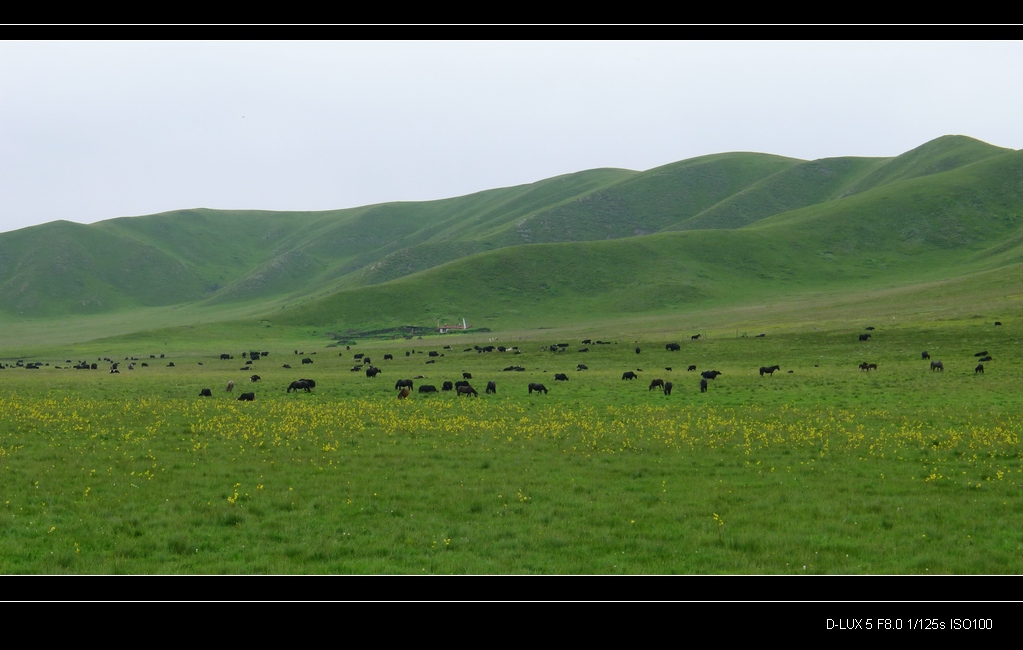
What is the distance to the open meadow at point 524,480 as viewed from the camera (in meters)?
12.0

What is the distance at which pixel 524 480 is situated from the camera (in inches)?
704

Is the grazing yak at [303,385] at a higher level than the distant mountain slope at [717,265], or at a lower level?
lower

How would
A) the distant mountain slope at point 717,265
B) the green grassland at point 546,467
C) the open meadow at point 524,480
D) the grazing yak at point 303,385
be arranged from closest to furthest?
the open meadow at point 524,480 → the green grassland at point 546,467 → the grazing yak at point 303,385 → the distant mountain slope at point 717,265

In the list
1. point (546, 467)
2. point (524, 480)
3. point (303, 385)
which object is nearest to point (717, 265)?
point (303, 385)

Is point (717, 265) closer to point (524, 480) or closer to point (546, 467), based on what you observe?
point (546, 467)

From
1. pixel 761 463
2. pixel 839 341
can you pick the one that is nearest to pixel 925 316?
pixel 839 341

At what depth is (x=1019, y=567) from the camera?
11023mm

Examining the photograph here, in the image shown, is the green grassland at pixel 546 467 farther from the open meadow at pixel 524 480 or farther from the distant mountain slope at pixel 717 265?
the distant mountain slope at pixel 717 265

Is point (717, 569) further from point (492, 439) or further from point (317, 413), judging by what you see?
point (317, 413)

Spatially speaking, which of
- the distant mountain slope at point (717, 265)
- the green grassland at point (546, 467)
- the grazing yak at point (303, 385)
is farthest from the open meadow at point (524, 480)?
the distant mountain slope at point (717, 265)

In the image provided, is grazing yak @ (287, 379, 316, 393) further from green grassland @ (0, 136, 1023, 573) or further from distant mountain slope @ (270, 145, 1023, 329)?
distant mountain slope @ (270, 145, 1023, 329)

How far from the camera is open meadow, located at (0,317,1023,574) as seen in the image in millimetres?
11981

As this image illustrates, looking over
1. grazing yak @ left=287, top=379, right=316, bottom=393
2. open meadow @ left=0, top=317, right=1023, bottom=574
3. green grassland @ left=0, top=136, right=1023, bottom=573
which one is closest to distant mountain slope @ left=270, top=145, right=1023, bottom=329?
green grassland @ left=0, top=136, right=1023, bottom=573

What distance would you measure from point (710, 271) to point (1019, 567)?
154323 mm
